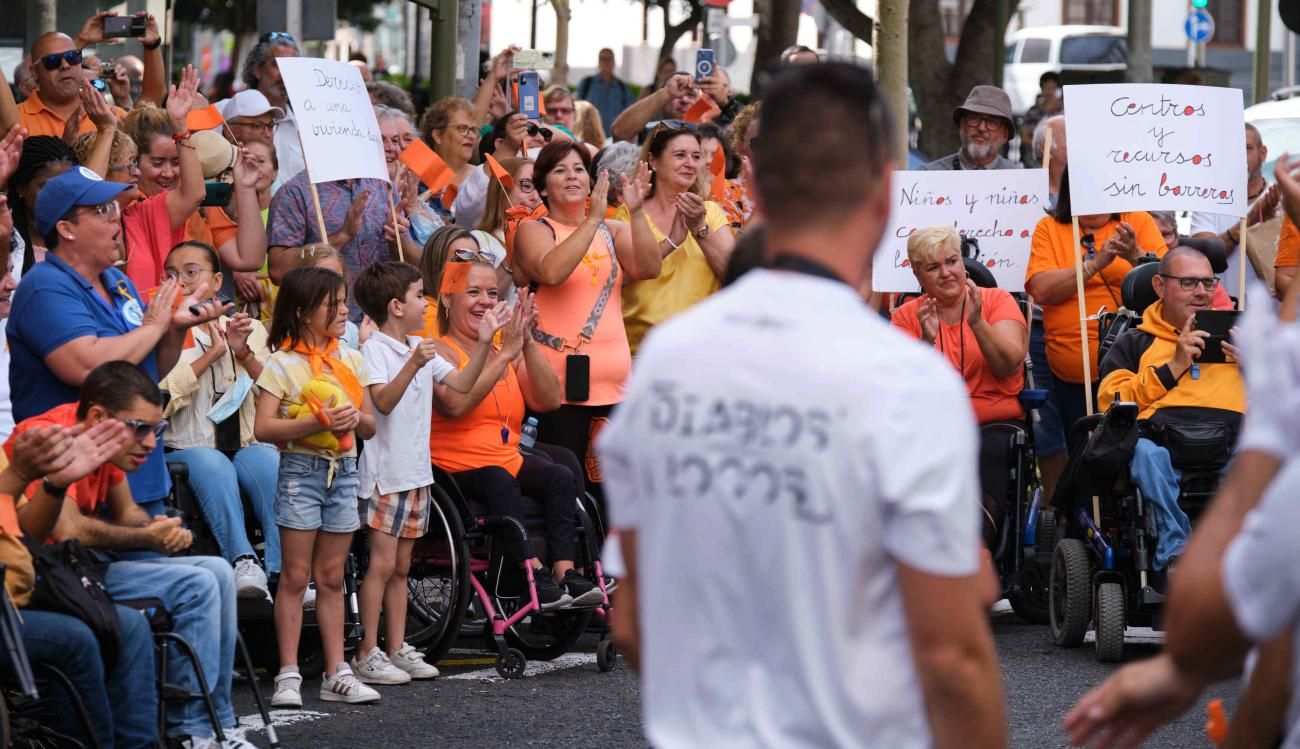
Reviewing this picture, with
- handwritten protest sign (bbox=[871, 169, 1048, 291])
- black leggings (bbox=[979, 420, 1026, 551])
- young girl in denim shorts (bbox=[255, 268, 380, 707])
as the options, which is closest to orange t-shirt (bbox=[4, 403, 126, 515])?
young girl in denim shorts (bbox=[255, 268, 380, 707])

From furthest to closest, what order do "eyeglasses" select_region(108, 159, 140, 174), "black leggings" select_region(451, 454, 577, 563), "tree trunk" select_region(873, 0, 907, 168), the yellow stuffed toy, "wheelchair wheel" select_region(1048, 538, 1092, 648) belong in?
"tree trunk" select_region(873, 0, 907, 168) → "eyeglasses" select_region(108, 159, 140, 174) → "wheelchair wheel" select_region(1048, 538, 1092, 648) → "black leggings" select_region(451, 454, 577, 563) → the yellow stuffed toy

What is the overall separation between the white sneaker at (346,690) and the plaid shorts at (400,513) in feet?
1.75

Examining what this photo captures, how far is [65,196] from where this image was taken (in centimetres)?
636

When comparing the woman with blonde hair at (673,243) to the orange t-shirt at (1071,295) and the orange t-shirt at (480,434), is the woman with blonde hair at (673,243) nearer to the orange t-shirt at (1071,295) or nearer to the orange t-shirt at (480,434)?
the orange t-shirt at (480,434)

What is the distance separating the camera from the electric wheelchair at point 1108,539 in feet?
26.5

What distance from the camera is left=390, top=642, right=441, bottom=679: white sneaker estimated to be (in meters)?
7.72

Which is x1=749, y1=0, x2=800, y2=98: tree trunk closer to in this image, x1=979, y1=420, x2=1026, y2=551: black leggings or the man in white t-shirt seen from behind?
x1=979, y1=420, x2=1026, y2=551: black leggings

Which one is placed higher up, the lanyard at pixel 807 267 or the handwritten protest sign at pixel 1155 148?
the handwritten protest sign at pixel 1155 148

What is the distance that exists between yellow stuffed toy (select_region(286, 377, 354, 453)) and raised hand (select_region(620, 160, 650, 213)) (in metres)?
2.05

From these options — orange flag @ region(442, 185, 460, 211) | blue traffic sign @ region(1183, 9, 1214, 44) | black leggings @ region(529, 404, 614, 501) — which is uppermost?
blue traffic sign @ region(1183, 9, 1214, 44)

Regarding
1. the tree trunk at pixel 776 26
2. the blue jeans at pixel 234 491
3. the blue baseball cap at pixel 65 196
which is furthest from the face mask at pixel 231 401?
the tree trunk at pixel 776 26

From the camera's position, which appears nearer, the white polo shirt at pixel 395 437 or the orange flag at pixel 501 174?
the white polo shirt at pixel 395 437

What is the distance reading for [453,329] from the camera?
8125 mm

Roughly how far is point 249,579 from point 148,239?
6.26 feet
